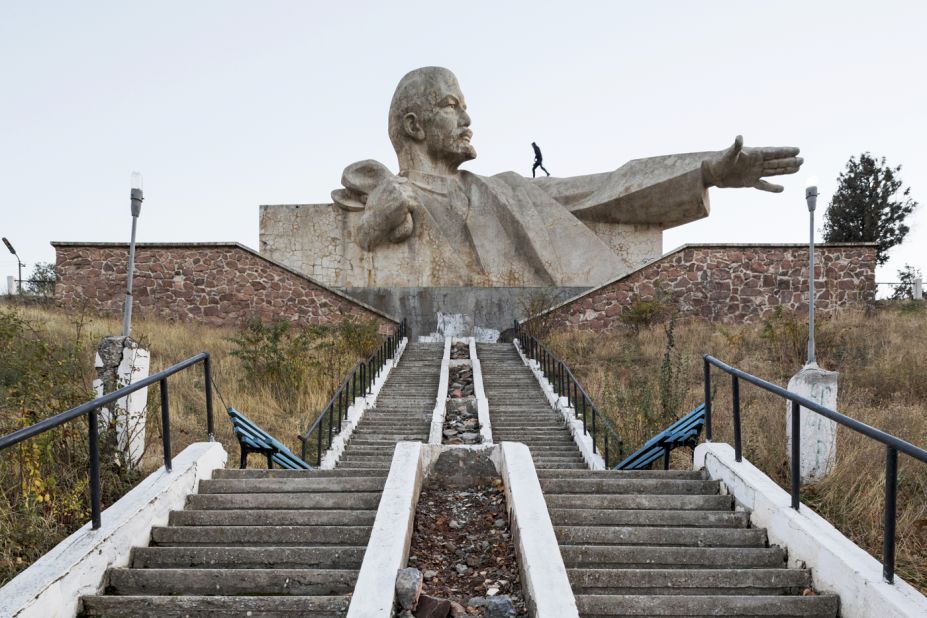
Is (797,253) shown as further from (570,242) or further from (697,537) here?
(697,537)

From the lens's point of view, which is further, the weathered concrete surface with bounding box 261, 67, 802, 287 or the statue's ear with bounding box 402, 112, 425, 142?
the statue's ear with bounding box 402, 112, 425, 142

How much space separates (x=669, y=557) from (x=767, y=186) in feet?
45.0

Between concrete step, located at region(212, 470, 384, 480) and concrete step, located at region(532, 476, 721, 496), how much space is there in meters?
1.08

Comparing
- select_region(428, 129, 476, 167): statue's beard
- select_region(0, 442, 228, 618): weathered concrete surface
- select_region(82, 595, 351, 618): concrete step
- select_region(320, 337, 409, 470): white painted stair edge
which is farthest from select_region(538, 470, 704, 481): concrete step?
select_region(428, 129, 476, 167): statue's beard

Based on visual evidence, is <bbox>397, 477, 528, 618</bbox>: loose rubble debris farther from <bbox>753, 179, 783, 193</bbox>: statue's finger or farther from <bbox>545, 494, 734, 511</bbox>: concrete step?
<bbox>753, 179, 783, 193</bbox>: statue's finger

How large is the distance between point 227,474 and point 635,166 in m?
13.9

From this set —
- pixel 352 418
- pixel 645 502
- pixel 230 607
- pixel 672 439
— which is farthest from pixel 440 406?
pixel 230 607

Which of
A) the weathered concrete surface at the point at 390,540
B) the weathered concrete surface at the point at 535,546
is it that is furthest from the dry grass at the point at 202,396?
the weathered concrete surface at the point at 535,546

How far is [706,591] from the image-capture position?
10.4 ft

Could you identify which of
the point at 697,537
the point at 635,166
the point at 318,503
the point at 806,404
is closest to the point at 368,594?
the point at 318,503

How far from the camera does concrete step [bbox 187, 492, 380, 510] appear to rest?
4074 millimetres

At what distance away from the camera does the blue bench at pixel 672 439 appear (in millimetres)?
5562

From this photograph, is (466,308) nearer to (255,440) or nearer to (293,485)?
(255,440)

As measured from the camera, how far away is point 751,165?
15.2m
